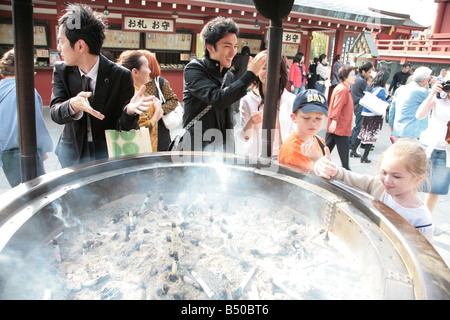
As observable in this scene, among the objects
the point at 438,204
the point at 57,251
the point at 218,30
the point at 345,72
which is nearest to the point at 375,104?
the point at 345,72

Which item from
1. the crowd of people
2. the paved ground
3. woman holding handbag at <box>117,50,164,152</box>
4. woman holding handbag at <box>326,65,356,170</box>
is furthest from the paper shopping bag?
woman holding handbag at <box>326,65,356,170</box>

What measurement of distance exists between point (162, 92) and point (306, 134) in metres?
1.59

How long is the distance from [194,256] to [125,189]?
0.66 metres

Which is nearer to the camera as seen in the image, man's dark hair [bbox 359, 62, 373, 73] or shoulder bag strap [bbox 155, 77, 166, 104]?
shoulder bag strap [bbox 155, 77, 166, 104]

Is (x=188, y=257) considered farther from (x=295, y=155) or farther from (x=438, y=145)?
(x=438, y=145)

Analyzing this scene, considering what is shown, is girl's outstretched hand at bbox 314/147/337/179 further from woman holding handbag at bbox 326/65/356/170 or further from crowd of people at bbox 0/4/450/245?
woman holding handbag at bbox 326/65/356/170

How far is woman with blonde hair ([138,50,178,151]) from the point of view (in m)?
3.00

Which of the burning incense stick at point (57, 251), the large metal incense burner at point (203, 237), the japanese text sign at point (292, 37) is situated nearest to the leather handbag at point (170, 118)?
the large metal incense burner at point (203, 237)

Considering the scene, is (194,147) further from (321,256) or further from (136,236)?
(321,256)

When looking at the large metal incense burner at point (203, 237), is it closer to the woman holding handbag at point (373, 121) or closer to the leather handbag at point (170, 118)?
the leather handbag at point (170, 118)

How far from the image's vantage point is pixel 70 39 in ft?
6.19

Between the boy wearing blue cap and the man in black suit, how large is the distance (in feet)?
2.94
